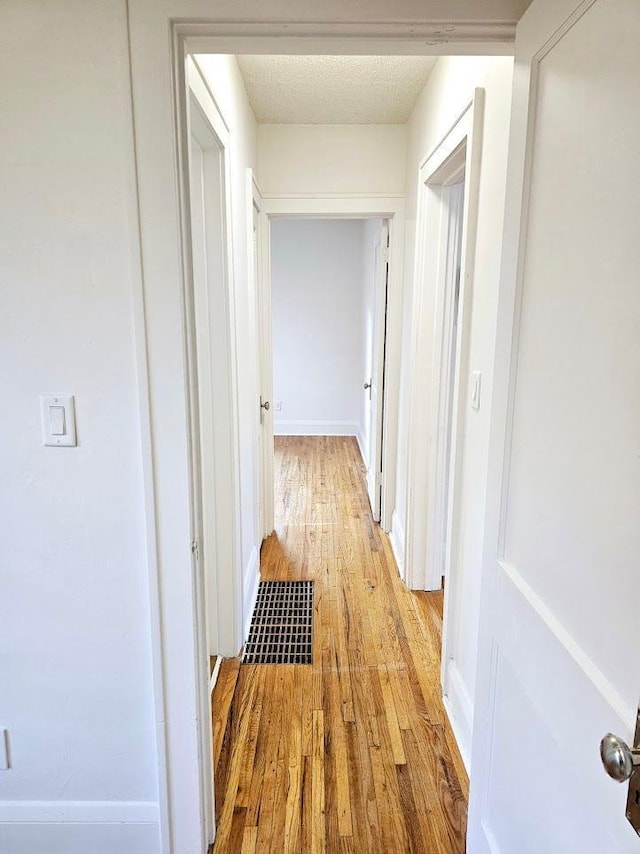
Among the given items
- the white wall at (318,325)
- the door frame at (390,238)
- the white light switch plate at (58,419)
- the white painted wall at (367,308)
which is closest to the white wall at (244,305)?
the door frame at (390,238)

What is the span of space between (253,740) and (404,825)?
1.88ft

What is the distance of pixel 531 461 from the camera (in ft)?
3.45

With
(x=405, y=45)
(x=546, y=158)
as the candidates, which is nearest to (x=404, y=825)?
(x=546, y=158)

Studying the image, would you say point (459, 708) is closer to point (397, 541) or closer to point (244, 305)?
point (397, 541)

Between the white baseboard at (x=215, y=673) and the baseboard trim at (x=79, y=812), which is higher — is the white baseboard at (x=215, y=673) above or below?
below

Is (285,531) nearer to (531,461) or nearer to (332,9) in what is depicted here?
(531,461)

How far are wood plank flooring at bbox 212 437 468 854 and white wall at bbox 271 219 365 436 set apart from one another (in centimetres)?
333

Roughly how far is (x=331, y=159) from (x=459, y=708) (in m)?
2.84

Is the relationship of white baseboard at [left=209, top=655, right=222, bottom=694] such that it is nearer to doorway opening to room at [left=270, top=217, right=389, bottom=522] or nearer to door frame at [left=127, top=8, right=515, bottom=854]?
door frame at [left=127, top=8, right=515, bottom=854]

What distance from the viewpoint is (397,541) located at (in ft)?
10.6

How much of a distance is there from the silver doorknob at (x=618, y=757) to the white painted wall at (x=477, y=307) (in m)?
0.95

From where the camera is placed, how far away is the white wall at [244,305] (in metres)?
2.14

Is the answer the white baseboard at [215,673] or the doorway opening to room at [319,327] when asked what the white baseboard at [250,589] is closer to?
the white baseboard at [215,673]

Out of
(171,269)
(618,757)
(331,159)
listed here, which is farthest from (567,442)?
(331,159)
